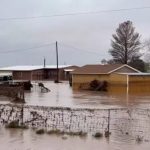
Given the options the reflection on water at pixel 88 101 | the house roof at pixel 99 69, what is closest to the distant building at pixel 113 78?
the house roof at pixel 99 69

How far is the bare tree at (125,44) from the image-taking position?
89.8 m

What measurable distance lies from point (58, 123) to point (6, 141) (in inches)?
122

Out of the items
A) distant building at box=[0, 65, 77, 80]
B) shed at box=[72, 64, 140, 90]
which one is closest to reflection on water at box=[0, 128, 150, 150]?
shed at box=[72, 64, 140, 90]

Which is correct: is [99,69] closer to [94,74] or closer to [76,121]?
[94,74]

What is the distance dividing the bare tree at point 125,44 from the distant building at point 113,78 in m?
20.6

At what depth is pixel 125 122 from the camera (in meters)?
17.2

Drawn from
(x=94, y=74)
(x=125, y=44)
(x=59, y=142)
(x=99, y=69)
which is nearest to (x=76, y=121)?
(x=59, y=142)

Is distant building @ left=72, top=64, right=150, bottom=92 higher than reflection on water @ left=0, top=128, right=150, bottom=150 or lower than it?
higher

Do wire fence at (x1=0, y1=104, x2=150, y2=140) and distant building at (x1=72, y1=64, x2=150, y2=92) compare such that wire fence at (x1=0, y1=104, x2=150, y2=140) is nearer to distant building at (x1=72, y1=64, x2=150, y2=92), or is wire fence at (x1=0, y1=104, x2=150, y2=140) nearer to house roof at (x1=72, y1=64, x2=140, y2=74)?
distant building at (x1=72, y1=64, x2=150, y2=92)

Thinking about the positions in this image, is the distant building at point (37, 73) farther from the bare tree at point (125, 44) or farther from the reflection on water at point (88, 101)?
the reflection on water at point (88, 101)

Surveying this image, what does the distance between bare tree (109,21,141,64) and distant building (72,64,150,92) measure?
67.7 feet

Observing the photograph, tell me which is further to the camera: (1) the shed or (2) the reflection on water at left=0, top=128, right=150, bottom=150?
(1) the shed

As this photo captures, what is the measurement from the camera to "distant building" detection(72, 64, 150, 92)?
58.0 m

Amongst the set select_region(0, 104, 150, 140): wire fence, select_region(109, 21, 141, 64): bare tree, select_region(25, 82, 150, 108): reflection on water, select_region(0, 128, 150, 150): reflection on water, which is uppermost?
select_region(109, 21, 141, 64): bare tree
